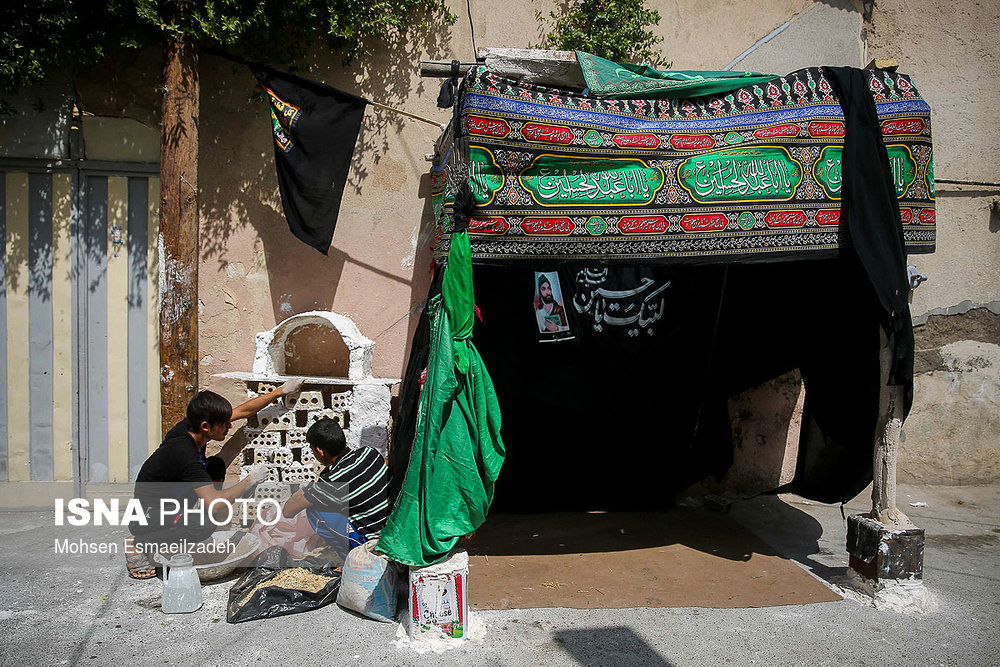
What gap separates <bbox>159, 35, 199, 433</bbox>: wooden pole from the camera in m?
4.27

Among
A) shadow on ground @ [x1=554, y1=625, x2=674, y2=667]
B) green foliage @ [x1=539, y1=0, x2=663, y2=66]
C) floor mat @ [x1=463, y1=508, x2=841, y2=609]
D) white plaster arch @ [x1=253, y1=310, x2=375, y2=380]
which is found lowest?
shadow on ground @ [x1=554, y1=625, x2=674, y2=667]

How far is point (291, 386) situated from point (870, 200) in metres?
3.71

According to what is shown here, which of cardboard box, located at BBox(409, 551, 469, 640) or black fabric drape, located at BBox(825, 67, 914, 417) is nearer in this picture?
cardboard box, located at BBox(409, 551, 469, 640)

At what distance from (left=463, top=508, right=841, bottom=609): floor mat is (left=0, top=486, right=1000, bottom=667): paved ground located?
0.55 feet

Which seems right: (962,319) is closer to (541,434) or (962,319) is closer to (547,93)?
(541,434)

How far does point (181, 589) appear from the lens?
3504 mm

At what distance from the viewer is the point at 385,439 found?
15.0 ft

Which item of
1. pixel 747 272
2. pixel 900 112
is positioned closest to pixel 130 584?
pixel 747 272

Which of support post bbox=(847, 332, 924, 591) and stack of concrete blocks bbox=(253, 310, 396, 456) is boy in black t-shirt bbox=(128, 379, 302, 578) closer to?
stack of concrete blocks bbox=(253, 310, 396, 456)

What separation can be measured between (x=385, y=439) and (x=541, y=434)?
128 cm

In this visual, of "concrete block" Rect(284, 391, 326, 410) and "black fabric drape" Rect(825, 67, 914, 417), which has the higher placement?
"black fabric drape" Rect(825, 67, 914, 417)

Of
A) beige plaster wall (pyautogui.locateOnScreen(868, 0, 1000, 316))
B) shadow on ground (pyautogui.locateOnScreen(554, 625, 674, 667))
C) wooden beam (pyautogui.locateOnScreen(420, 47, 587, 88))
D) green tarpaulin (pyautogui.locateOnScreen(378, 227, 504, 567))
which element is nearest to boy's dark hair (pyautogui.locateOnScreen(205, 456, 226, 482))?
green tarpaulin (pyautogui.locateOnScreen(378, 227, 504, 567))

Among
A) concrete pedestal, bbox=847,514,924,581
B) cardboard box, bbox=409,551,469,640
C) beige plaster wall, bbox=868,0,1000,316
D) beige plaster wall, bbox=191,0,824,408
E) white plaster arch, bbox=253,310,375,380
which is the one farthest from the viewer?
beige plaster wall, bbox=868,0,1000,316

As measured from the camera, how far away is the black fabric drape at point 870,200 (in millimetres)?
3641
